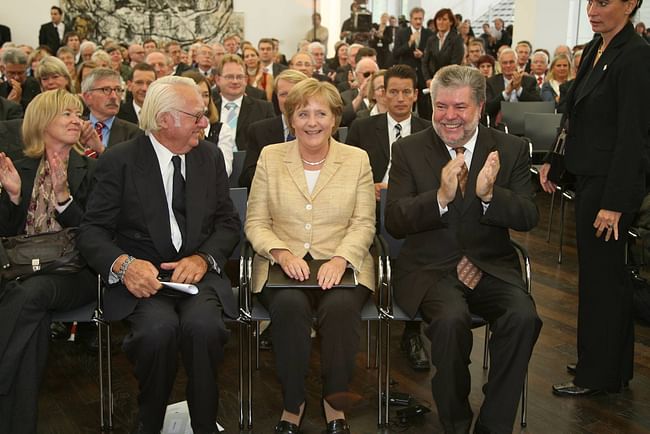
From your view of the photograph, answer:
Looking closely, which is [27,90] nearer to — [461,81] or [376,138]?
[376,138]

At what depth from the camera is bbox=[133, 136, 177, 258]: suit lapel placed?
3.23 meters

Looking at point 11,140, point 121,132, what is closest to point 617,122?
point 121,132

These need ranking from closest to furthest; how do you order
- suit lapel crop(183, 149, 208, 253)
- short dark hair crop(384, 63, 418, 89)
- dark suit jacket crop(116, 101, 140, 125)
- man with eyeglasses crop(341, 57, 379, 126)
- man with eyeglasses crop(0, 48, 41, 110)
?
suit lapel crop(183, 149, 208, 253)
short dark hair crop(384, 63, 418, 89)
dark suit jacket crop(116, 101, 140, 125)
man with eyeglasses crop(341, 57, 379, 126)
man with eyeglasses crop(0, 48, 41, 110)

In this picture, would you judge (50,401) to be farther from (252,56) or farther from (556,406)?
(252,56)

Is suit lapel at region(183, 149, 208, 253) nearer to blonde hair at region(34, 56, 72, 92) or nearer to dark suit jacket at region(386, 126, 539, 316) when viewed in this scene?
dark suit jacket at region(386, 126, 539, 316)

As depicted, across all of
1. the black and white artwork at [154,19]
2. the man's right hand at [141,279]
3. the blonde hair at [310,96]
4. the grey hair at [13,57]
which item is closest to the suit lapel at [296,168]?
the blonde hair at [310,96]

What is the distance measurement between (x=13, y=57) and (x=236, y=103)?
266cm

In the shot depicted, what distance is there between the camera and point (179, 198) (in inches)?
130

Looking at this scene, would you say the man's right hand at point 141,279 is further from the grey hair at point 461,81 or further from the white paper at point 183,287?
the grey hair at point 461,81

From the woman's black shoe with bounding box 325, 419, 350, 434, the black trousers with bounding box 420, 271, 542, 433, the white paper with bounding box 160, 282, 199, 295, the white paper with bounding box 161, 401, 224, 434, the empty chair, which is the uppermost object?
the empty chair

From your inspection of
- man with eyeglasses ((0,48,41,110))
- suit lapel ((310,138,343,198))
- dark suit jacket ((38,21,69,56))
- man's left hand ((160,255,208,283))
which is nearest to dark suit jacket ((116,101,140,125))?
man with eyeglasses ((0,48,41,110))

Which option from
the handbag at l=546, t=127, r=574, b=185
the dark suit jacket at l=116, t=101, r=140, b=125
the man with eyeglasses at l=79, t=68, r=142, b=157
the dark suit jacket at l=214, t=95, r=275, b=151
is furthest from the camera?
the dark suit jacket at l=116, t=101, r=140, b=125

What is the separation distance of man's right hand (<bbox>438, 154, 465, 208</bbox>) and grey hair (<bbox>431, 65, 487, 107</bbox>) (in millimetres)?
365

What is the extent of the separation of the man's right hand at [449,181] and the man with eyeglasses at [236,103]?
2.94 m
